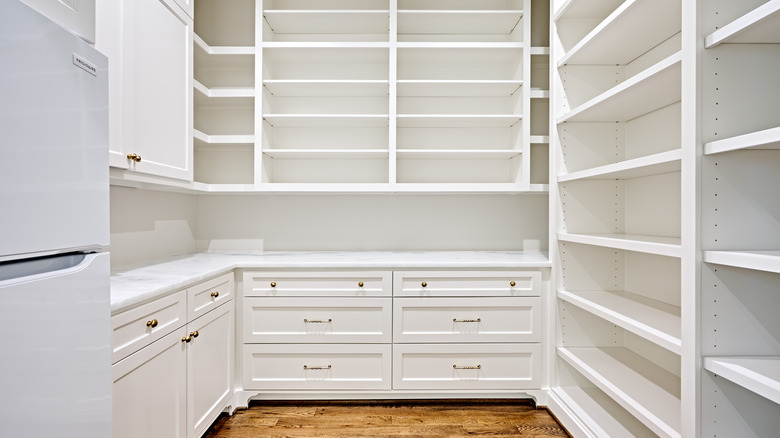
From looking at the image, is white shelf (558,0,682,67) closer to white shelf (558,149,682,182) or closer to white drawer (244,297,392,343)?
white shelf (558,149,682,182)

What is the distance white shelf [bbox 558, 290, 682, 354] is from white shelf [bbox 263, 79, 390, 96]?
167 cm

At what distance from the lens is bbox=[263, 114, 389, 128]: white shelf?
2.46 m

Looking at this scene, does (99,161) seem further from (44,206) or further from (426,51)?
(426,51)

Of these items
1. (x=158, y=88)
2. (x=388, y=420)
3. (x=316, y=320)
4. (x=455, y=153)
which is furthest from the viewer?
(x=455, y=153)

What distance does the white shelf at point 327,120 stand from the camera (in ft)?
8.06

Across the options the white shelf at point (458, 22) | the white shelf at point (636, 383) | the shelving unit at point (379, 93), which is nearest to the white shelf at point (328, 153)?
the shelving unit at point (379, 93)

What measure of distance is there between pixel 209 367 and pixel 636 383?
77.5 inches

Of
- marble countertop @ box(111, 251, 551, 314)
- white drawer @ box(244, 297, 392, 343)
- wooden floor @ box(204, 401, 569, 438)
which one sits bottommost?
wooden floor @ box(204, 401, 569, 438)

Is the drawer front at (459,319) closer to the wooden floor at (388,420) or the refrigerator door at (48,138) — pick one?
the wooden floor at (388,420)

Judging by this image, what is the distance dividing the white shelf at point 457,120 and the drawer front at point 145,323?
5.23ft

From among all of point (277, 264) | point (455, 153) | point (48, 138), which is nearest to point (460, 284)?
point (455, 153)

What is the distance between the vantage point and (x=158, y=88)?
1.88 metres

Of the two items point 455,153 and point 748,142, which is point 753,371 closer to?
point 748,142

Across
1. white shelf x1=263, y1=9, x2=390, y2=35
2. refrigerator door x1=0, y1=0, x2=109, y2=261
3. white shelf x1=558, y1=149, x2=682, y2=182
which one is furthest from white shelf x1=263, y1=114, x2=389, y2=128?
refrigerator door x1=0, y1=0, x2=109, y2=261
